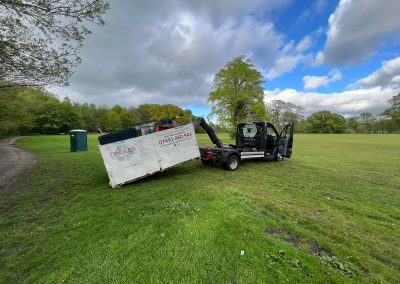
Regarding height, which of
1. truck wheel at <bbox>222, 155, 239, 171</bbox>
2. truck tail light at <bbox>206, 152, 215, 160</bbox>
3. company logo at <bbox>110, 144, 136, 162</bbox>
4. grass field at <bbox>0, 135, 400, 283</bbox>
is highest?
company logo at <bbox>110, 144, 136, 162</bbox>

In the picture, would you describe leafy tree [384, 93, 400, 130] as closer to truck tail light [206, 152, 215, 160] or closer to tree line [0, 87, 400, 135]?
tree line [0, 87, 400, 135]

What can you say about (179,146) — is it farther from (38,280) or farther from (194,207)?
(38,280)

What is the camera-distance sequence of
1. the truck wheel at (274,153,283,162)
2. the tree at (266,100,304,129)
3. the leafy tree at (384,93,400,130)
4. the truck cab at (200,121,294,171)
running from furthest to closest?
the leafy tree at (384,93,400,130)
the tree at (266,100,304,129)
the truck wheel at (274,153,283,162)
the truck cab at (200,121,294,171)

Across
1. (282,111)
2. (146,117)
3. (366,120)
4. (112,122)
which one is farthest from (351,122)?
(112,122)

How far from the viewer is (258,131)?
37.8ft

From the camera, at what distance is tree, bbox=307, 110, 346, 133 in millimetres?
93688

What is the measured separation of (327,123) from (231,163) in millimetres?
100638

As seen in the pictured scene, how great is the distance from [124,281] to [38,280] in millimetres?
1345

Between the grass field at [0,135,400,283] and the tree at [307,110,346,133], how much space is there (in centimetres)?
10006

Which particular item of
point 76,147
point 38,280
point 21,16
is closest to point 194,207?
point 38,280

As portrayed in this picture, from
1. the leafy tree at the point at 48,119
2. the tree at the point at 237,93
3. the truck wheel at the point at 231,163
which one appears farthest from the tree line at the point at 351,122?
the leafy tree at the point at 48,119

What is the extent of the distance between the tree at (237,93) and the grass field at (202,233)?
25.6 meters

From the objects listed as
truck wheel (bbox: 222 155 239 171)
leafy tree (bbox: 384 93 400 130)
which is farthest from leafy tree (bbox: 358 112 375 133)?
truck wheel (bbox: 222 155 239 171)

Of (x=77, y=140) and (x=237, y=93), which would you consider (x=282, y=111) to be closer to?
(x=237, y=93)
